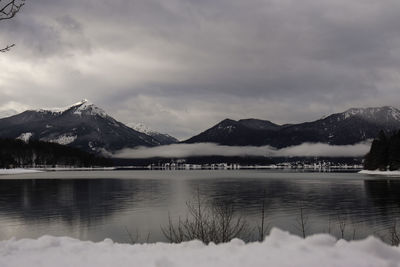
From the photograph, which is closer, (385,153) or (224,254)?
(224,254)

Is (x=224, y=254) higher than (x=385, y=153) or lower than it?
lower

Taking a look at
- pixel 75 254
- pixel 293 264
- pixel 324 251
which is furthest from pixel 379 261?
pixel 75 254

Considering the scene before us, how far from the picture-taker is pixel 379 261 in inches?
356

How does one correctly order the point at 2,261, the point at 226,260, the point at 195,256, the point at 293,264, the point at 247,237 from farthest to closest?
1. the point at 247,237
2. the point at 2,261
3. the point at 195,256
4. the point at 226,260
5. the point at 293,264

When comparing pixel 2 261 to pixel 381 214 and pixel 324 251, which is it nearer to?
pixel 324 251

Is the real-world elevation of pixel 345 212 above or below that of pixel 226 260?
below

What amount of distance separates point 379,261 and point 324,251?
Result: 1.25 m

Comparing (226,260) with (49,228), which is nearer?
(226,260)

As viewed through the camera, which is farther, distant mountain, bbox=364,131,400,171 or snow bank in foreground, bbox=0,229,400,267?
distant mountain, bbox=364,131,400,171

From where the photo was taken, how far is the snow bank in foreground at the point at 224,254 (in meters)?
9.10

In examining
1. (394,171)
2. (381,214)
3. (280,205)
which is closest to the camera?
(381,214)

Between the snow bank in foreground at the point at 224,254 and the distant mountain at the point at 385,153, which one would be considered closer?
the snow bank in foreground at the point at 224,254

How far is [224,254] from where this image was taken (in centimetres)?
1003

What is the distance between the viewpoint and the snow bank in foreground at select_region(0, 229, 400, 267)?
358 inches
